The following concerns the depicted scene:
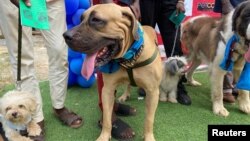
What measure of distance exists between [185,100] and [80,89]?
1600 mm

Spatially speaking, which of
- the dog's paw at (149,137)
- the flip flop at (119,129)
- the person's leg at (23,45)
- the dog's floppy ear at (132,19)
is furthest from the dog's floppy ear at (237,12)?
the person's leg at (23,45)

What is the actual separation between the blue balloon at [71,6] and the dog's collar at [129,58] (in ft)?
5.85

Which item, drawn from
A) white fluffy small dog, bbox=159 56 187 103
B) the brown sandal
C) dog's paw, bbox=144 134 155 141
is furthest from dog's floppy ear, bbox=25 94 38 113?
white fluffy small dog, bbox=159 56 187 103

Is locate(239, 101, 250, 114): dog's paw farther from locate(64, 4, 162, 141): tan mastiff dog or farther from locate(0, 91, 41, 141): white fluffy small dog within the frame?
locate(0, 91, 41, 141): white fluffy small dog

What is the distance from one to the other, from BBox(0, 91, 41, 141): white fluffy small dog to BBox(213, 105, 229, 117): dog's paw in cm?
217

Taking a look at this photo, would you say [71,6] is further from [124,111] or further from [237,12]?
[237,12]

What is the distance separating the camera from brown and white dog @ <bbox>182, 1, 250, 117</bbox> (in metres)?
3.52

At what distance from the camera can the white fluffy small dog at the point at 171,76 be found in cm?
432

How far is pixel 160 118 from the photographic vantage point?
4.00 m

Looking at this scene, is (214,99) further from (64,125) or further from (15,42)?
(15,42)

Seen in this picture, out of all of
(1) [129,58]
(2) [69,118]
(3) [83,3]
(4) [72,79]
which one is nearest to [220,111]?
(1) [129,58]

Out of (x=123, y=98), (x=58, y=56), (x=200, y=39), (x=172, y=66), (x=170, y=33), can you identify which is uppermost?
(x=58, y=56)

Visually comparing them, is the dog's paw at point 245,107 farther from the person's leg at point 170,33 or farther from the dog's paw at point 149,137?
the dog's paw at point 149,137

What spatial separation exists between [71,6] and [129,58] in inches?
75.8
